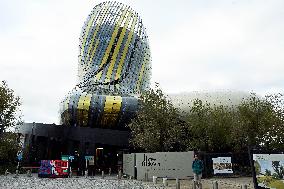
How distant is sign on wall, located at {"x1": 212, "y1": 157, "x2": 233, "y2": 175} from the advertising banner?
1236 cm

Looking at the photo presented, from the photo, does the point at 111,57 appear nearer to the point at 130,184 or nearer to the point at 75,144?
the point at 75,144

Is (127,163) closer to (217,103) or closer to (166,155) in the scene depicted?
(166,155)

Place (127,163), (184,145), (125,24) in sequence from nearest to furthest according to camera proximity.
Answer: (127,163) < (184,145) < (125,24)

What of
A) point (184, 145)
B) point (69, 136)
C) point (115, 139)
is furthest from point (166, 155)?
point (69, 136)

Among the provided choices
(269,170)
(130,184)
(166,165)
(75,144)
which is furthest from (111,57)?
(269,170)

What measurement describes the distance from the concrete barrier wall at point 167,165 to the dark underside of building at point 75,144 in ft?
64.1

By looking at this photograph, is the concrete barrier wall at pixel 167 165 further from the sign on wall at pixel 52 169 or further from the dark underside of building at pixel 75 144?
the dark underside of building at pixel 75 144

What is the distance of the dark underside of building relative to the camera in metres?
48.8

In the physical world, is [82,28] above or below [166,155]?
above

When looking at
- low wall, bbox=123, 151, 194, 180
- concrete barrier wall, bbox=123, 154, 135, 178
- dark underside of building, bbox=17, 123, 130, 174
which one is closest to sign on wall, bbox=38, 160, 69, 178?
concrete barrier wall, bbox=123, 154, 135, 178

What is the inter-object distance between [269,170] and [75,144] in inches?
1713

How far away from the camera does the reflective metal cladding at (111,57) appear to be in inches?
2185

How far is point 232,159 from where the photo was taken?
2525cm

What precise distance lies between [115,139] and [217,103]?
18518 mm
